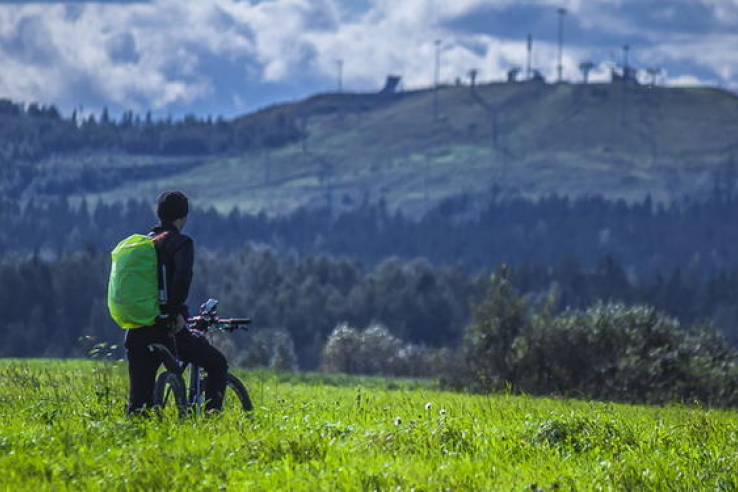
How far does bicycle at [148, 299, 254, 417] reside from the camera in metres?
13.1

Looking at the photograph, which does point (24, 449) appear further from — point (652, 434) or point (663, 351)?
point (663, 351)

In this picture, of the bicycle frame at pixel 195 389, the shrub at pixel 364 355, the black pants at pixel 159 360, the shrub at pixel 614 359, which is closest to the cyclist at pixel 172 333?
the black pants at pixel 159 360

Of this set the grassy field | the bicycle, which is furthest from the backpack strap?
the grassy field

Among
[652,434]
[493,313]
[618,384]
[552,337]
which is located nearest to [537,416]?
[652,434]

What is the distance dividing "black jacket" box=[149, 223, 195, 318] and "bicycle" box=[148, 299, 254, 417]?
0.43 meters

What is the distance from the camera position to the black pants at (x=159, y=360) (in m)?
13.0

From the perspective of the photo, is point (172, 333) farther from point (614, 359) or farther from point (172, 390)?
point (614, 359)

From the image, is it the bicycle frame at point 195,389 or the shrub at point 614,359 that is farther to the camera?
the shrub at point 614,359

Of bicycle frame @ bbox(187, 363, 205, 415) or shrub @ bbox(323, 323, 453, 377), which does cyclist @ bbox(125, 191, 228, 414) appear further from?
shrub @ bbox(323, 323, 453, 377)

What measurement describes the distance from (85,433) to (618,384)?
33.6 m

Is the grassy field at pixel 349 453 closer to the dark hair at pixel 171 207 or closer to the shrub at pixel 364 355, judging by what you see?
the dark hair at pixel 171 207

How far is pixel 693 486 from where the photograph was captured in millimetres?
10664

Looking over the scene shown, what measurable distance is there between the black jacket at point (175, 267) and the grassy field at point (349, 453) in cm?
116

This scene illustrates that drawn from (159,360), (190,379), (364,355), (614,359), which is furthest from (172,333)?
(364,355)
